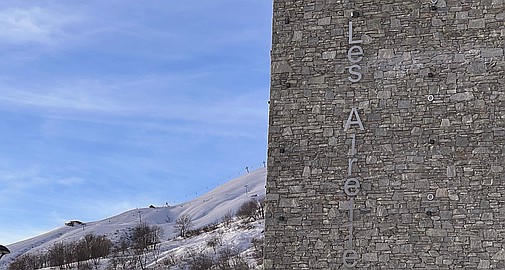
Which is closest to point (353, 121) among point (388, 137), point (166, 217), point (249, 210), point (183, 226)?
point (388, 137)

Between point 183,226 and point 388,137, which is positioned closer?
point 388,137

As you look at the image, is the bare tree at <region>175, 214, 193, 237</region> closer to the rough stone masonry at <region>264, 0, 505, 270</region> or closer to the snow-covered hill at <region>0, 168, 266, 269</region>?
the snow-covered hill at <region>0, 168, 266, 269</region>

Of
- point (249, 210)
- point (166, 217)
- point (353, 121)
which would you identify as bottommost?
point (353, 121)

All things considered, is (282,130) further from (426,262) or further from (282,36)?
(426,262)

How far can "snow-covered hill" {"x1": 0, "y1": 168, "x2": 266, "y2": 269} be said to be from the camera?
53438 millimetres

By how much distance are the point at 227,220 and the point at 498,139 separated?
3772 cm

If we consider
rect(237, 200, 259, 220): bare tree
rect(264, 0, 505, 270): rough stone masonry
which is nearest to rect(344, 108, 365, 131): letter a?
rect(264, 0, 505, 270): rough stone masonry

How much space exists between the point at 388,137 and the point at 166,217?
1936 inches

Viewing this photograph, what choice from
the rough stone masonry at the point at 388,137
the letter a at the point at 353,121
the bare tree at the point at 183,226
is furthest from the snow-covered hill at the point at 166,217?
the letter a at the point at 353,121

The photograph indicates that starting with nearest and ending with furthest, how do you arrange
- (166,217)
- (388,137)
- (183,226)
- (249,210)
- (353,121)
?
(388,137) → (353,121) → (183,226) → (249,210) → (166,217)

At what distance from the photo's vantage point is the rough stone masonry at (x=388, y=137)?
1173 cm

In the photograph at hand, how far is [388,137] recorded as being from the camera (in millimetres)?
A: 12234

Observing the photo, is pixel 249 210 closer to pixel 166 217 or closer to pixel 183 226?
pixel 183 226

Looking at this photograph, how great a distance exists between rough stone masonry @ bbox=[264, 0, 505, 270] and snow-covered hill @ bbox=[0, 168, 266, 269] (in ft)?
119
